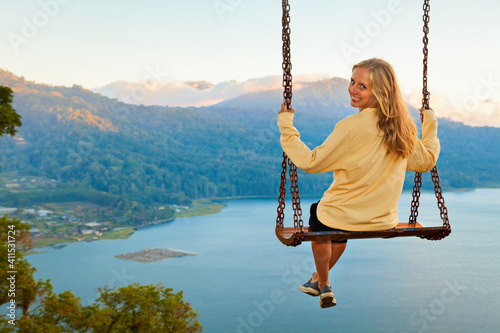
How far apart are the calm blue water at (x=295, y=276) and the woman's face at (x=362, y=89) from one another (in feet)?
103

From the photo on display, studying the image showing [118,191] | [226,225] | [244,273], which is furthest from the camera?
[118,191]

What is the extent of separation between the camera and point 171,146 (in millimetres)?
92625

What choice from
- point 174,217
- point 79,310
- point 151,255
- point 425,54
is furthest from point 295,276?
point 425,54

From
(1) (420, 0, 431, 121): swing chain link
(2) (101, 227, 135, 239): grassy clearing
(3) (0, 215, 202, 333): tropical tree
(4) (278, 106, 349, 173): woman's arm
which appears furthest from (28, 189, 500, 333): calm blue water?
(4) (278, 106, 349, 173): woman's arm

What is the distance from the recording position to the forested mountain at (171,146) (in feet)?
252

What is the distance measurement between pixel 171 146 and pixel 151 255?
45.5 meters

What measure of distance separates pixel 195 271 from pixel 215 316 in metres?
9.54

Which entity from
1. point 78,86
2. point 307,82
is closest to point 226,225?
point 307,82

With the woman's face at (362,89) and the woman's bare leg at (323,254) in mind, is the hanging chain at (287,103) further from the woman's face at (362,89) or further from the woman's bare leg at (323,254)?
the woman's face at (362,89)

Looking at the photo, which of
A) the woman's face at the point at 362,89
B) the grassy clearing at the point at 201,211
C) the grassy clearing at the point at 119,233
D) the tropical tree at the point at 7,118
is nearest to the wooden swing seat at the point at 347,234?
the woman's face at the point at 362,89

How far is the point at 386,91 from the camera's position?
227 centimetres

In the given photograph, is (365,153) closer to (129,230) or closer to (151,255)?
(151,255)

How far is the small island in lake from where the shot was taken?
4781 cm

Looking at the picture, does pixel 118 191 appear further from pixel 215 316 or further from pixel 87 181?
pixel 215 316
